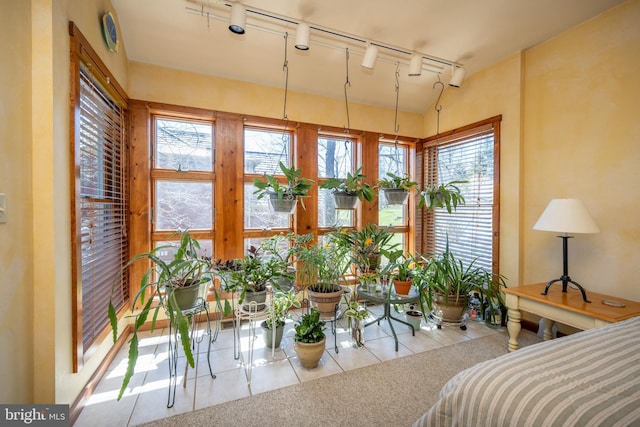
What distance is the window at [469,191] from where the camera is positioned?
2.88 meters

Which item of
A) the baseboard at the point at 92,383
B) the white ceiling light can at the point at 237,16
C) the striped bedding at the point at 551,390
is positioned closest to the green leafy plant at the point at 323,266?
the striped bedding at the point at 551,390

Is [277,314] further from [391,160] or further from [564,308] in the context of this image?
[391,160]

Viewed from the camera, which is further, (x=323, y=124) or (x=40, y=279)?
(x=323, y=124)

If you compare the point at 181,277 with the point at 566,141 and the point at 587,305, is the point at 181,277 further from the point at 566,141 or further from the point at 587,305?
the point at 566,141

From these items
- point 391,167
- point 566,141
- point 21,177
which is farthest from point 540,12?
point 21,177

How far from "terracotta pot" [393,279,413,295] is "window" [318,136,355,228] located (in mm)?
1085

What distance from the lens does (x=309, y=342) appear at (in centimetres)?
195

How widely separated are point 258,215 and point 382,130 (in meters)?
1.99

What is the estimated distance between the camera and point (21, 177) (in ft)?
4.12

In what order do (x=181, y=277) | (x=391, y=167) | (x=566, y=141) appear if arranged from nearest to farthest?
(x=181, y=277) < (x=566, y=141) < (x=391, y=167)

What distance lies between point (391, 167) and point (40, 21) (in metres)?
3.38

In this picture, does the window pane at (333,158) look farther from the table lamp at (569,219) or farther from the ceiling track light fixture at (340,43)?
the table lamp at (569,219)

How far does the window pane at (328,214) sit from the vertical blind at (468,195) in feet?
4.12

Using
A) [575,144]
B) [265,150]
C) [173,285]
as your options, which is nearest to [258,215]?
[265,150]
